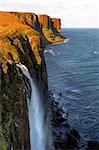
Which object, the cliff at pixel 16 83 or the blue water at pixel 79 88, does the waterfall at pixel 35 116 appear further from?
the blue water at pixel 79 88

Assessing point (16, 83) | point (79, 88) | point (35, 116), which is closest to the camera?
point (16, 83)

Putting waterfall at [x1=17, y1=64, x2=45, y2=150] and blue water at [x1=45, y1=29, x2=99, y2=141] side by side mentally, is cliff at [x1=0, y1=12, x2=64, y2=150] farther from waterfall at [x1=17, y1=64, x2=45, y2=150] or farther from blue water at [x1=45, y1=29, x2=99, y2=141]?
blue water at [x1=45, y1=29, x2=99, y2=141]

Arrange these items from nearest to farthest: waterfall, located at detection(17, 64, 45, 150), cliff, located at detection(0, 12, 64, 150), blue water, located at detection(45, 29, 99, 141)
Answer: cliff, located at detection(0, 12, 64, 150)
waterfall, located at detection(17, 64, 45, 150)
blue water, located at detection(45, 29, 99, 141)

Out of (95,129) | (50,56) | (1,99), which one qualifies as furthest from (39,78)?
(50,56)

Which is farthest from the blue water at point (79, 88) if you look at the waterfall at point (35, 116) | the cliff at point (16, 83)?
the cliff at point (16, 83)

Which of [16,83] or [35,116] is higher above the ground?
[16,83]

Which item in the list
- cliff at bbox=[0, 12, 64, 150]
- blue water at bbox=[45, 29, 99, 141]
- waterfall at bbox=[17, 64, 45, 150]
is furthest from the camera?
blue water at bbox=[45, 29, 99, 141]

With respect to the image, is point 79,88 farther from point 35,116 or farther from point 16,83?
point 16,83

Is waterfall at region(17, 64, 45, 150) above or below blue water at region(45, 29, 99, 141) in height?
above

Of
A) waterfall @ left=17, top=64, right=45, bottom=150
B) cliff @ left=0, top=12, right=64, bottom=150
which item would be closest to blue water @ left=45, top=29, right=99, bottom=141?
waterfall @ left=17, top=64, right=45, bottom=150

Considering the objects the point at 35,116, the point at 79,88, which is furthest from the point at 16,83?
the point at 79,88
